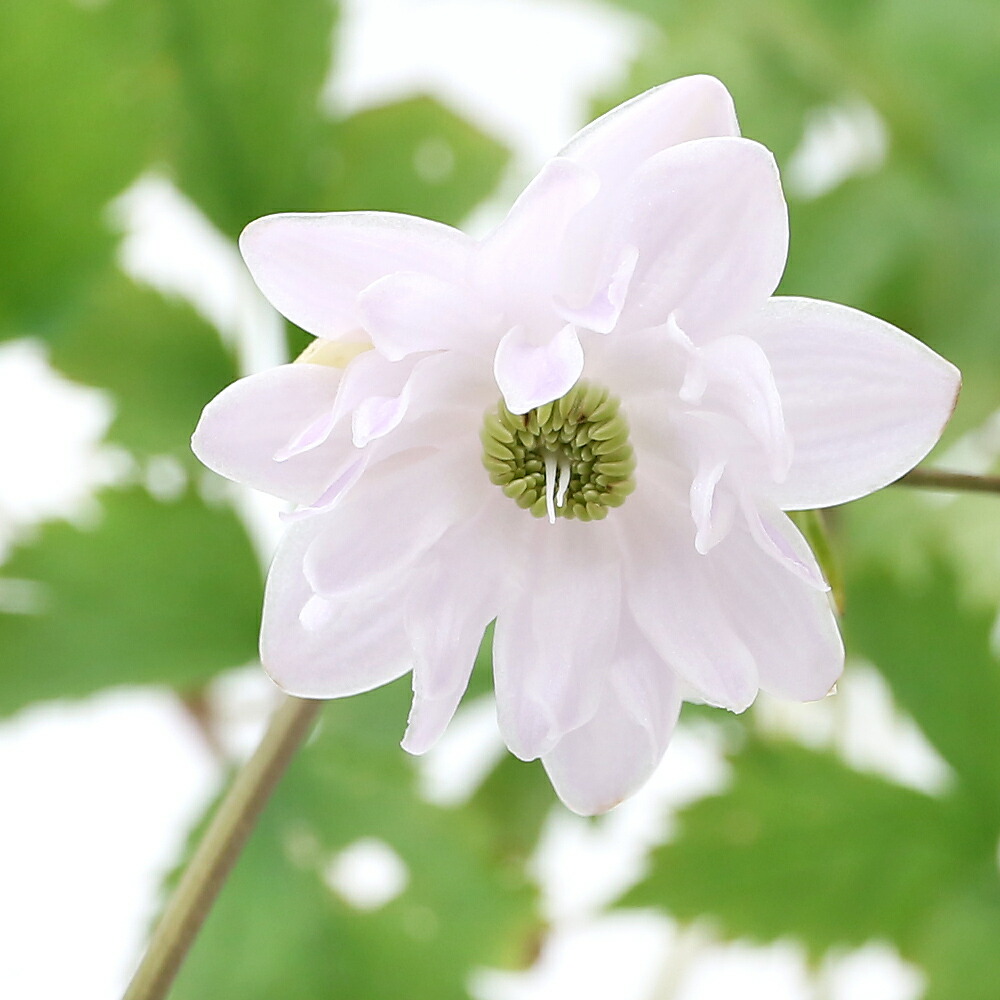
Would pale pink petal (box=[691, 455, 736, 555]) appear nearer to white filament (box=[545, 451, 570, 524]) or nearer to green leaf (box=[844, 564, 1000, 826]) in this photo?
white filament (box=[545, 451, 570, 524])

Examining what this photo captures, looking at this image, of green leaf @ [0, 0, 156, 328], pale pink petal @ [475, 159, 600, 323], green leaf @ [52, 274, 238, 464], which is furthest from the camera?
green leaf @ [52, 274, 238, 464]

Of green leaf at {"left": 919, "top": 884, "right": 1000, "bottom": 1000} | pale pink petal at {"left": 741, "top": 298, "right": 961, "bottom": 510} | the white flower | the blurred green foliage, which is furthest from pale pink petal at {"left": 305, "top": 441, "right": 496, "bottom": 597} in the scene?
green leaf at {"left": 919, "top": 884, "right": 1000, "bottom": 1000}

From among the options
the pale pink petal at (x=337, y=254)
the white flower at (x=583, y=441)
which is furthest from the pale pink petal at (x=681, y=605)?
the pale pink petal at (x=337, y=254)

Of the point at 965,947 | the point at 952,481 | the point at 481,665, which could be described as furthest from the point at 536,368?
the point at 965,947

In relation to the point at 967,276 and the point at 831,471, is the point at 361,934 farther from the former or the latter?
the point at 967,276

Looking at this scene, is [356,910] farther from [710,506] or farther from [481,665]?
[710,506]

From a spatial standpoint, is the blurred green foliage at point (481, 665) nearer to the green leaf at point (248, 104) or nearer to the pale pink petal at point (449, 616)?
the green leaf at point (248, 104)
